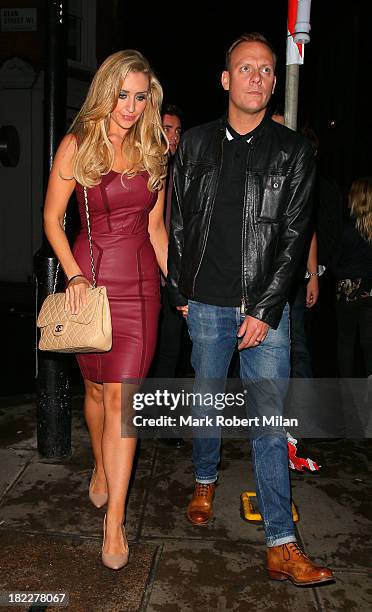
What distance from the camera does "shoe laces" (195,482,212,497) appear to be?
3.56 meters

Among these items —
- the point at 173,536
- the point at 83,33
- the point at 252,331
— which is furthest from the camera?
the point at 83,33

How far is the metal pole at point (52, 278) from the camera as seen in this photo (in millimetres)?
3959

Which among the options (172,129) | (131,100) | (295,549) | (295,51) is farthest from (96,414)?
(295,51)

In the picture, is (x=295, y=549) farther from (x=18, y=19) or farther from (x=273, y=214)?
(x=18, y=19)

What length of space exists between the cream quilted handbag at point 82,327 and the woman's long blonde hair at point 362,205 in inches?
117

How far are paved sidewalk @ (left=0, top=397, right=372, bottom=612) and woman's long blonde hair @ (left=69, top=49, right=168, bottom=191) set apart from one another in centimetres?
175

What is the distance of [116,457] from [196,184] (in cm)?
136

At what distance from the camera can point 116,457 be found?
309 centimetres

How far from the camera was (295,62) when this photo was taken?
3953mm

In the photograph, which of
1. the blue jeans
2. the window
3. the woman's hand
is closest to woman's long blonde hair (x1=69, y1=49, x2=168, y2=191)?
the woman's hand

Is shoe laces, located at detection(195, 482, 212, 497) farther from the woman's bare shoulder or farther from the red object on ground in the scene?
the woman's bare shoulder

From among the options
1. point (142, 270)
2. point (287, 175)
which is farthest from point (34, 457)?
point (287, 175)

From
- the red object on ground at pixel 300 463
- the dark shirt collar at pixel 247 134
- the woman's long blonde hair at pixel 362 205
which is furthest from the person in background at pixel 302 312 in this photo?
the dark shirt collar at pixel 247 134

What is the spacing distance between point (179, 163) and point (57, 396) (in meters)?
1.75
